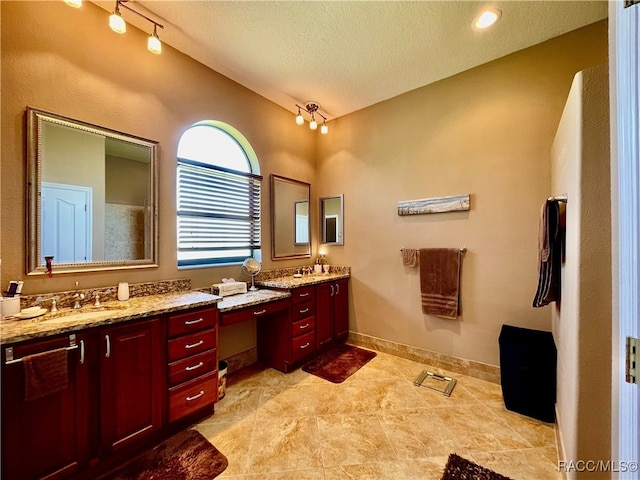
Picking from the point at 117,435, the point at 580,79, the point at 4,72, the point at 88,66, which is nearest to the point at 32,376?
the point at 117,435

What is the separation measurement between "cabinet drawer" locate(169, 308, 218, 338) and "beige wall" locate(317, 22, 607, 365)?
207 cm

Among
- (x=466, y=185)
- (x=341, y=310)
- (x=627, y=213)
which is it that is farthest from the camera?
(x=341, y=310)

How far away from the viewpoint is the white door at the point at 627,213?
0.66m

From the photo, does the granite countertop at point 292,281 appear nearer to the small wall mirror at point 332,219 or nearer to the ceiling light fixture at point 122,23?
the small wall mirror at point 332,219

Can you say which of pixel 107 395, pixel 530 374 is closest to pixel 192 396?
pixel 107 395

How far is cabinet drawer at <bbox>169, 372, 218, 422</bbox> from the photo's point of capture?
1.83 meters

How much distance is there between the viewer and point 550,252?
5.70ft

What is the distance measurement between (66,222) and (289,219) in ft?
7.31

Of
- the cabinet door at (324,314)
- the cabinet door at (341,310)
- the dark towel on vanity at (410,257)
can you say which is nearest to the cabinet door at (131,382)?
the cabinet door at (324,314)

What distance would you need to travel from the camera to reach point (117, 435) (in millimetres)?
1578

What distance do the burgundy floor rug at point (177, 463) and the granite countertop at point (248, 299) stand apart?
3.02 ft

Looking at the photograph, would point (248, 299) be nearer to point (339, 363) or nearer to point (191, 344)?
point (191, 344)

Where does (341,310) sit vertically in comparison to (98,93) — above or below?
below

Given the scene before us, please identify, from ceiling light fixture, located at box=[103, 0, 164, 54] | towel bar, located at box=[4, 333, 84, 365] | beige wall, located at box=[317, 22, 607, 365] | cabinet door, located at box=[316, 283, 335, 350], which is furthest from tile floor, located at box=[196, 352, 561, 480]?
ceiling light fixture, located at box=[103, 0, 164, 54]
